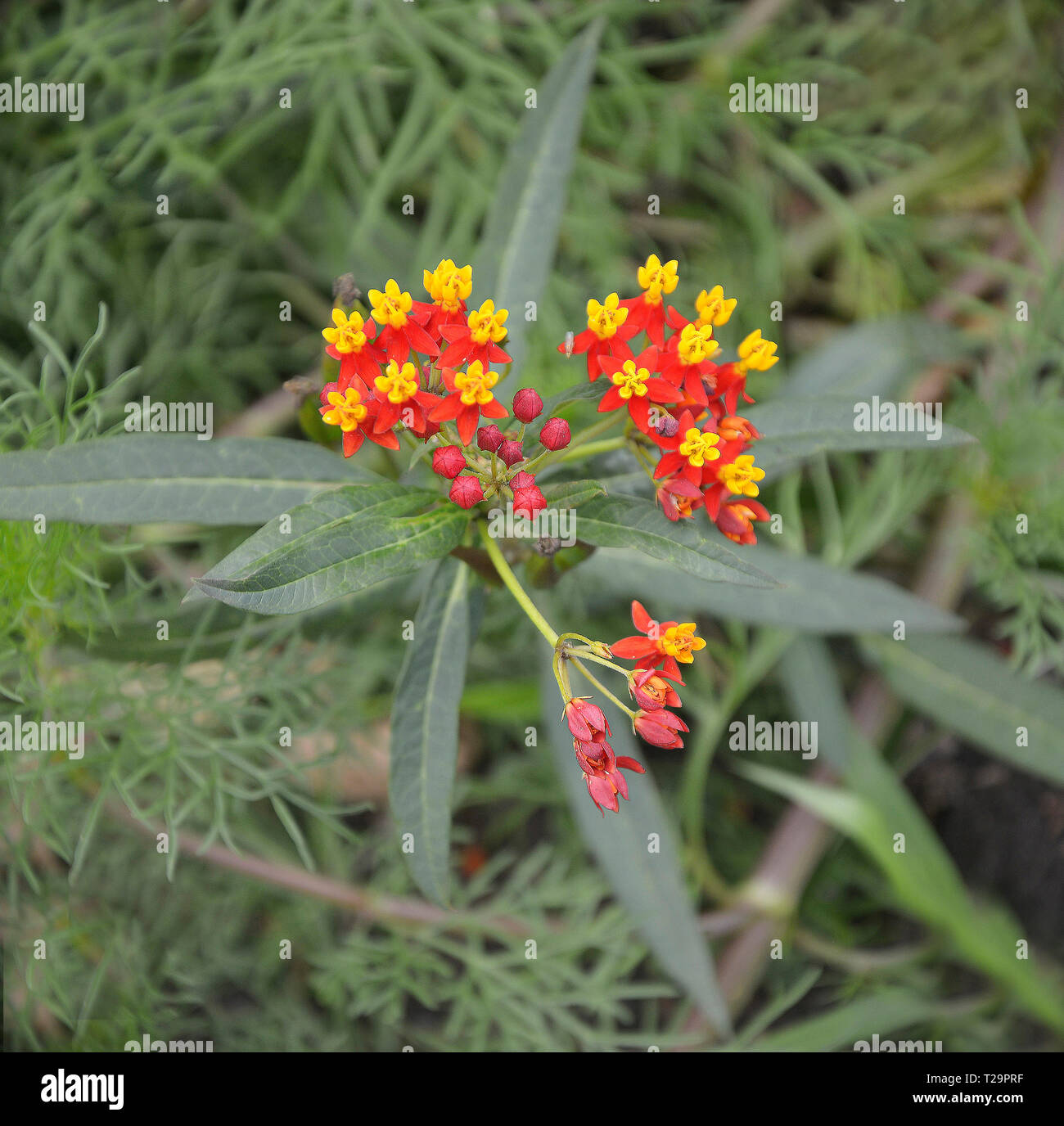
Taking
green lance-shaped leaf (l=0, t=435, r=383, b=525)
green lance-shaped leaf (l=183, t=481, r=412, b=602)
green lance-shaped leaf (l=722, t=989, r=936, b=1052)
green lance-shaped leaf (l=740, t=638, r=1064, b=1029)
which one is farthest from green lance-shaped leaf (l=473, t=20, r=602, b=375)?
green lance-shaped leaf (l=722, t=989, r=936, b=1052)

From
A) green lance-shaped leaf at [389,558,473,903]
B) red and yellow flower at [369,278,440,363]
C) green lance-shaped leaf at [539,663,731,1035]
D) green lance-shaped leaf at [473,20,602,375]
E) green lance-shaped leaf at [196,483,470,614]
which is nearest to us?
Result: green lance-shaped leaf at [196,483,470,614]

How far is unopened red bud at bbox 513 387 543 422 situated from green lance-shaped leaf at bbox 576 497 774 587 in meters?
0.15

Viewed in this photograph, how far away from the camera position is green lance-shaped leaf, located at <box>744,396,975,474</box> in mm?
1438

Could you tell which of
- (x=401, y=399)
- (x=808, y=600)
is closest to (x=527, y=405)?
(x=401, y=399)

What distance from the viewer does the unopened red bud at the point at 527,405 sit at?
1188 millimetres

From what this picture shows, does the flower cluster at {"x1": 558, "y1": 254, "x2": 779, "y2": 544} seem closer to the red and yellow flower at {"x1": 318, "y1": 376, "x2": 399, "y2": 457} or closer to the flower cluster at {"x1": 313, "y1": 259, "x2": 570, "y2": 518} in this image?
the flower cluster at {"x1": 313, "y1": 259, "x2": 570, "y2": 518}

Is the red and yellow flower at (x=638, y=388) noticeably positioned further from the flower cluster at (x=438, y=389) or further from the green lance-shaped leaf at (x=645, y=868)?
the green lance-shaped leaf at (x=645, y=868)

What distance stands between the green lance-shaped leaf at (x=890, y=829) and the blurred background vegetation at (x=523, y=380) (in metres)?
0.06

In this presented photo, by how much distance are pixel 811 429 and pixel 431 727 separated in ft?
2.47

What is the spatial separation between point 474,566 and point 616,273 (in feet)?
4.60

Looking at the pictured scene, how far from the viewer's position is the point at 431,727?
54.7 inches
